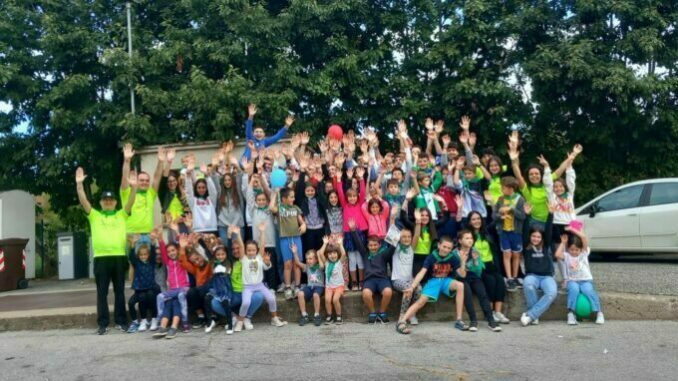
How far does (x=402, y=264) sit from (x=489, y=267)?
113 cm

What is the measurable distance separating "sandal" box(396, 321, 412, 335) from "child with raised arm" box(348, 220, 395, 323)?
1.68 ft

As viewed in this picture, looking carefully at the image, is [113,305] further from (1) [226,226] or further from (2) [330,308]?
(2) [330,308]

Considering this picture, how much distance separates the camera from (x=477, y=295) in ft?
24.0

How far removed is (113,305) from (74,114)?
5867 millimetres

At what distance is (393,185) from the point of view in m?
8.07

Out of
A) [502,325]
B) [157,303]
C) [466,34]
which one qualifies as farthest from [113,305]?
[466,34]

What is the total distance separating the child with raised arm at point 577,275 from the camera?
7.21m

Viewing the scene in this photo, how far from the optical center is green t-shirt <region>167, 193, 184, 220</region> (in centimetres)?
827

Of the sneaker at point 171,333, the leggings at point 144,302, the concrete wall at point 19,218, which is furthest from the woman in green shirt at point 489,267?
the concrete wall at point 19,218

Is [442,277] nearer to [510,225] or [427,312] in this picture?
[427,312]

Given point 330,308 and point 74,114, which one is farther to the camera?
point 74,114

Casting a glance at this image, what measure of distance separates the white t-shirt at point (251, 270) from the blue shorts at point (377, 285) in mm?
1394

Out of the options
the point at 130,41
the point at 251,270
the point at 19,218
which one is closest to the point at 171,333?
the point at 251,270

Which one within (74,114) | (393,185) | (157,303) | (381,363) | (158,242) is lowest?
(381,363)
